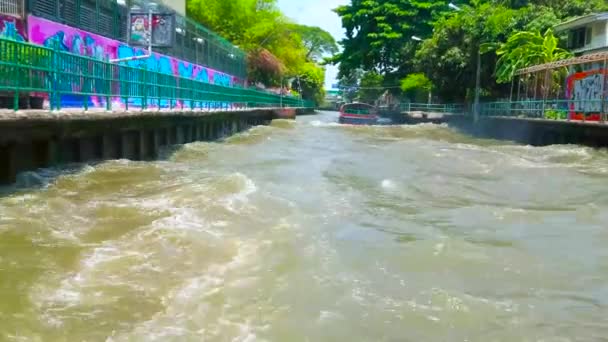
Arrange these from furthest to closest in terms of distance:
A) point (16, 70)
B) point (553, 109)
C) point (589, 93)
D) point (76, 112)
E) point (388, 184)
Answer: point (553, 109)
point (589, 93)
point (388, 184)
point (76, 112)
point (16, 70)

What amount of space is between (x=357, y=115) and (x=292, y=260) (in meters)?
34.1

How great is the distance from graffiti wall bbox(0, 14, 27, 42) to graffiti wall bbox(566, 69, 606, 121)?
16802mm

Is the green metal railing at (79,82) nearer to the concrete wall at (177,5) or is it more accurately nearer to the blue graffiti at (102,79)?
the blue graffiti at (102,79)

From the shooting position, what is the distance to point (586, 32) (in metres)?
30.2

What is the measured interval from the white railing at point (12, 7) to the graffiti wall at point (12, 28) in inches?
5.0

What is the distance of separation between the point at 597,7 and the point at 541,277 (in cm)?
3303

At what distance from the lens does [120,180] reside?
950 cm

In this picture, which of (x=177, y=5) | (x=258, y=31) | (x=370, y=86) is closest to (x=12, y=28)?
(x=177, y=5)

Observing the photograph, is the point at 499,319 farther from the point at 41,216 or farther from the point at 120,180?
the point at 120,180

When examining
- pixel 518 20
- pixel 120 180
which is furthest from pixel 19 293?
pixel 518 20

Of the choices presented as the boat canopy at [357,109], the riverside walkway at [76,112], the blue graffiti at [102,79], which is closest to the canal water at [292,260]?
the riverside walkway at [76,112]

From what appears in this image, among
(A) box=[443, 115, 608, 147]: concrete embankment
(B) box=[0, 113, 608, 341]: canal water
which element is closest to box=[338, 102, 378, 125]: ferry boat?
(A) box=[443, 115, 608, 147]: concrete embankment

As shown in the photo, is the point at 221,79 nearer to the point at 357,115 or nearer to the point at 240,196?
the point at 357,115

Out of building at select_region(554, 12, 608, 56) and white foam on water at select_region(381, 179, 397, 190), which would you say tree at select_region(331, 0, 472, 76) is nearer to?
building at select_region(554, 12, 608, 56)
